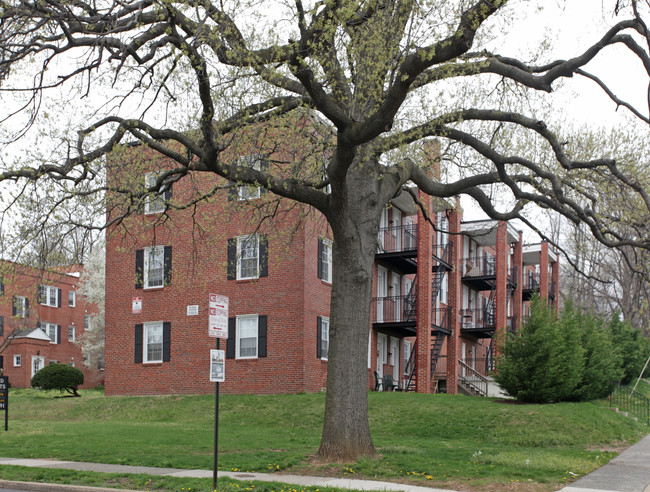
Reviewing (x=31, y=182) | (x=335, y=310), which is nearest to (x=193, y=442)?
(x=335, y=310)

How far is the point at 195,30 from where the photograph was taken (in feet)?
43.5

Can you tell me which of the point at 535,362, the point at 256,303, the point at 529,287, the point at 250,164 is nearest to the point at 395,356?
the point at 256,303

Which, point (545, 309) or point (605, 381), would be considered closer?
point (545, 309)

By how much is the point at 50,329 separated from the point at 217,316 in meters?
45.0

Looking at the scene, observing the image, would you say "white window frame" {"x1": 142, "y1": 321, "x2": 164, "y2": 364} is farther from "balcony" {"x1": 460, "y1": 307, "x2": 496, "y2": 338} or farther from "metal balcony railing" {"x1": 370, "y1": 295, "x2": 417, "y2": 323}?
"balcony" {"x1": 460, "y1": 307, "x2": 496, "y2": 338}

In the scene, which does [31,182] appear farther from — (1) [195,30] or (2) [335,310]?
(2) [335,310]

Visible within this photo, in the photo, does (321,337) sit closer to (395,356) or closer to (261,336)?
(261,336)

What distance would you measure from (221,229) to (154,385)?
21.6 ft

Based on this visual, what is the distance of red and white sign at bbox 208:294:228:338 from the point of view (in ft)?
36.5

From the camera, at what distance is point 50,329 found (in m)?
52.7

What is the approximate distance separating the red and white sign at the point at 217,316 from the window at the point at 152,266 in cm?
1957

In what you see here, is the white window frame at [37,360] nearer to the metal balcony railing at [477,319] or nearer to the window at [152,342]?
the window at [152,342]

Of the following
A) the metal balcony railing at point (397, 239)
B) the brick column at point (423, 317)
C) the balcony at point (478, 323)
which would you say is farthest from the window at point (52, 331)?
the brick column at point (423, 317)

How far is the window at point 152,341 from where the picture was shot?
30.4 m
